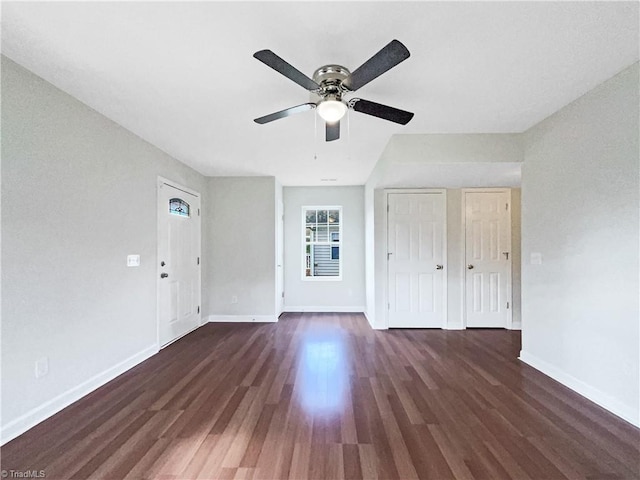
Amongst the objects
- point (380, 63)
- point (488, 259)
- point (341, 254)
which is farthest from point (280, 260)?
point (380, 63)

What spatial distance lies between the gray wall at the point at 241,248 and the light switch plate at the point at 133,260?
6.01ft

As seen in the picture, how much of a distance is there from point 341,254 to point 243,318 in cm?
216

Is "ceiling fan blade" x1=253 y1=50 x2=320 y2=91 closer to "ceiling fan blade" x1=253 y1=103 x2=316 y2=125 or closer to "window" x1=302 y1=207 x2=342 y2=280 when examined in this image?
"ceiling fan blade" x1=253 y1=103 x2=316 y2=125

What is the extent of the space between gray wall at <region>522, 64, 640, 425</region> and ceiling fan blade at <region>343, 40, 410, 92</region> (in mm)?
1873

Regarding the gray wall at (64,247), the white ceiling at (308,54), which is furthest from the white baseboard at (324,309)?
the white ceiling at (308,54)

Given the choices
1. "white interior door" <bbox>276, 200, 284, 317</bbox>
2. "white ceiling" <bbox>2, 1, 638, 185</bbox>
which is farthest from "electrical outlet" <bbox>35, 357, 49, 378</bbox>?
"white interior door" <bbox>276, 200, 284, 317</bbox>

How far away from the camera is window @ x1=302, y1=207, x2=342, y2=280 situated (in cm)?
600

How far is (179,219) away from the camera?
4262mm

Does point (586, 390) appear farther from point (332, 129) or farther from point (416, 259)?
point (332, 129)

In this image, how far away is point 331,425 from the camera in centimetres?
210

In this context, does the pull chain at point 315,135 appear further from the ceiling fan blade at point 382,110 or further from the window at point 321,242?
the window at point 321,242

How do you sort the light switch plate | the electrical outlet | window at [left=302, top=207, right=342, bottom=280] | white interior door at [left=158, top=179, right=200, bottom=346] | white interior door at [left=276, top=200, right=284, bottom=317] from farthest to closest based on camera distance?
window at [left=302, top=207, right=342, bottom=280], white interior door at [left=276, top=200, right=284, bottom=317], white interior door at [left=158, top=179, right=200, bottom=346], the light switch plate, the electrical outlet

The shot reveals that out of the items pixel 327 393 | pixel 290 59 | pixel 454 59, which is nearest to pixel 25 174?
pixel 290 59

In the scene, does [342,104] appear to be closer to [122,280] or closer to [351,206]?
[122,280]
